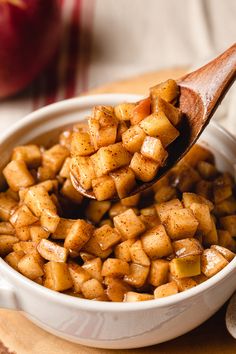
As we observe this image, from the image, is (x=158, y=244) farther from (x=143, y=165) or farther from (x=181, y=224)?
(x=143, y=165)

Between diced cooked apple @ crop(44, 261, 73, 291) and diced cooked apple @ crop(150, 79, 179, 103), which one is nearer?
diced cooked apple @ crop(44, 261, 73, 291)

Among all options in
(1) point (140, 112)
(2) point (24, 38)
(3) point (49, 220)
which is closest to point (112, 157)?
(1) point (140, 112)

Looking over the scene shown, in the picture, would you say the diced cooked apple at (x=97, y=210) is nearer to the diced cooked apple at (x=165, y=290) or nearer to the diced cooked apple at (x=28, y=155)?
the diced cooked apple at (x=28, y=155)

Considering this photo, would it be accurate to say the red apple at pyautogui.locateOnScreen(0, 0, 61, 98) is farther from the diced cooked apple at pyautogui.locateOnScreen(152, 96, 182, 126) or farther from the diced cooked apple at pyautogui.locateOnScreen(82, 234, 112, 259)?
the diced cooked apple at pyautogui.locateOnScreen(82, 234, 112, 259)

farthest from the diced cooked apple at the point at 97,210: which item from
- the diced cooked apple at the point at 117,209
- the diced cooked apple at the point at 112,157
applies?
the diced cooked apple at the point at 112,157

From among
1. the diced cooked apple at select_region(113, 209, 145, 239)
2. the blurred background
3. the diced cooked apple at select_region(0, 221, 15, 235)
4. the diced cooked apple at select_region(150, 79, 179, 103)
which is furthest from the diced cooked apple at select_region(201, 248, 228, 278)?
the blurred background
